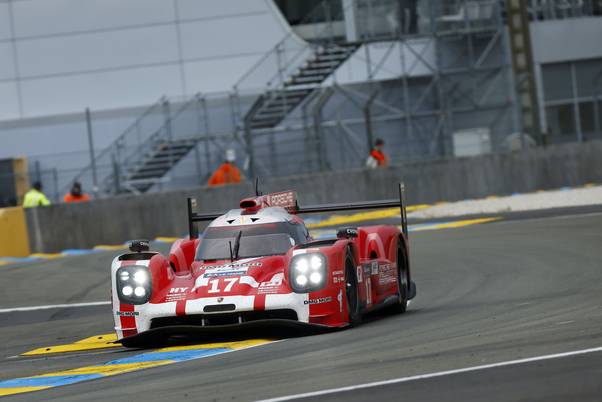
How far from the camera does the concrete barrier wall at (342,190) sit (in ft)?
87.4

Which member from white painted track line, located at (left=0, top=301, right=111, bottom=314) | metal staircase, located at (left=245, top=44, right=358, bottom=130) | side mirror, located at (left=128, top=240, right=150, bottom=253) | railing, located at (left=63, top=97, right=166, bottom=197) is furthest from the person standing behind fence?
side mirror, located at (left=128, top=240, right=150, bottom=253)

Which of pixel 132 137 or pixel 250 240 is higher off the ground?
pixel 132 137

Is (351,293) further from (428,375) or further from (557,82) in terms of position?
(557,82)

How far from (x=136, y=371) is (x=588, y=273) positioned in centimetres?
688

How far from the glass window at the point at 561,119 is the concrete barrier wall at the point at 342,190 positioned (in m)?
11.2

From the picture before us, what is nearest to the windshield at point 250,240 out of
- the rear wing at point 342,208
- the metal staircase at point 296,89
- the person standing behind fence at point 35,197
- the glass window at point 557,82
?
the rear wing at point 342,208

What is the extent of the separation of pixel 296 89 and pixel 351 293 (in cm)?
2806

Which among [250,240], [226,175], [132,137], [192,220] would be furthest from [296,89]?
[250,240]

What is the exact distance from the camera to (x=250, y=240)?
11.9m

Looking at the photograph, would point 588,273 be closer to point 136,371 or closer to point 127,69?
point 136,371

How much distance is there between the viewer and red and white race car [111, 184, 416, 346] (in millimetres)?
10836

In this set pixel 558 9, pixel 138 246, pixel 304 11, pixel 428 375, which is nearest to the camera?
pixel 428 375

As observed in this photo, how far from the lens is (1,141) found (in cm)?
4138

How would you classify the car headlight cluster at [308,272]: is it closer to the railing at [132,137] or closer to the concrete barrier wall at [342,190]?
the concrete barrier wall at [342,190]
